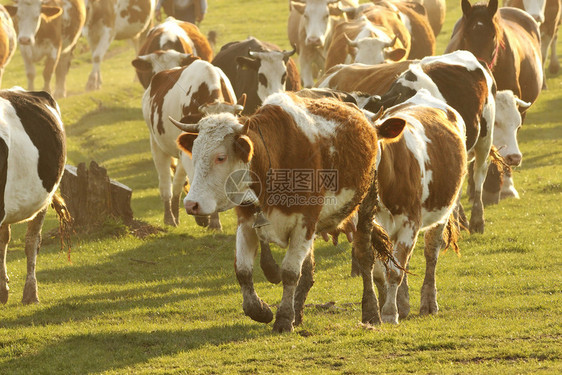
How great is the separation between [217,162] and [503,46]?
29.7ft

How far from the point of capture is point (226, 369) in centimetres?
710

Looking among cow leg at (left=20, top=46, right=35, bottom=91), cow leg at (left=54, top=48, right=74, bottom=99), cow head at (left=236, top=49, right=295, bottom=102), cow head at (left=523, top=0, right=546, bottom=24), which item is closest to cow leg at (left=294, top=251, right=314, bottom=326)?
cow head at (left=236, top=49, right=295, bottom=102)

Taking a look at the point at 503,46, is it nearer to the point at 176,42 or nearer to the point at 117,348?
the point at 176,42

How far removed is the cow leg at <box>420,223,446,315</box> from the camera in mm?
9188

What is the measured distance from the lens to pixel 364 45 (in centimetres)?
1691

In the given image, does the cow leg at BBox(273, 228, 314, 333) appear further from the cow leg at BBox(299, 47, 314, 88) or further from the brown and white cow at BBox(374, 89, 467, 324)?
the cow leg at BBox(299, 47, 314, 88)

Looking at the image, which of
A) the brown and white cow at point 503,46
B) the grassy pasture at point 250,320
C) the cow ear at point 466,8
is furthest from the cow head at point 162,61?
the cow ear at point 466,8

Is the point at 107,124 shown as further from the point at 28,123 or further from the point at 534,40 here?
the point at 28,123

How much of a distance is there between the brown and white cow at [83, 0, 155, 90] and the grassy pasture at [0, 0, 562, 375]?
11387 mm

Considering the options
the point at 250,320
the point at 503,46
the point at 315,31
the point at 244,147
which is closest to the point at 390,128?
the point at 244,147

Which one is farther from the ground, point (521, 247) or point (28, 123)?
point (28, 123)

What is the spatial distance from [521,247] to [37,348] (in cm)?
665

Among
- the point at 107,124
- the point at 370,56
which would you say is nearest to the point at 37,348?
the point at 370,56

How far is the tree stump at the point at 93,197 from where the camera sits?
14.0m
